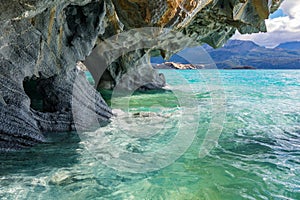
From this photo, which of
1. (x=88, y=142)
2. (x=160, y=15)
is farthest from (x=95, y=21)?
(x=88, y=142)

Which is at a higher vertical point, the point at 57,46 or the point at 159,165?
the point at 57,46

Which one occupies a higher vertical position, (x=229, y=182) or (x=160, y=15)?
(x=160, y=15)

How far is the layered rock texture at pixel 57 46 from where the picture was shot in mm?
6230

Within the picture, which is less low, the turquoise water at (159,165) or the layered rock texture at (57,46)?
the layered rock texture at (57,46)

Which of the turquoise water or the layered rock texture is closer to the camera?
the turquoise water

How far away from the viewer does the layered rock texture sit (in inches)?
245

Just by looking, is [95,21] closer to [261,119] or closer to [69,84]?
[69,84]

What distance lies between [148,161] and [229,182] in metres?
1.87

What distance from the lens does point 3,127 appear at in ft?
19.6

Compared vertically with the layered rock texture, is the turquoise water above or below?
below

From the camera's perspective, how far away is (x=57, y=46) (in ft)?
28.2

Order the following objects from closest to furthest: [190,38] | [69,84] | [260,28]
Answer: [69,84] → [260,28] → [190,38]

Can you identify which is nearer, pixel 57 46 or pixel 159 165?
pixel 159 165

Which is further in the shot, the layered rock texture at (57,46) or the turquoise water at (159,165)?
the layered rock texture at (57,46)
